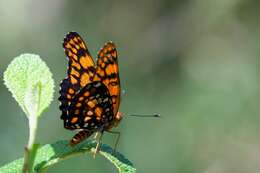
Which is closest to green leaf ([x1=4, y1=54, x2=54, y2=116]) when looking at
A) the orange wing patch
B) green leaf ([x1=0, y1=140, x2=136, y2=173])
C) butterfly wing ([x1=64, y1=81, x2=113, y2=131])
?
green leaf ([x1=0, y1=140, x2=136, y2=173])

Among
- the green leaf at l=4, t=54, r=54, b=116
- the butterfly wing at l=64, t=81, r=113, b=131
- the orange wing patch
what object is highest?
the orange wing patch

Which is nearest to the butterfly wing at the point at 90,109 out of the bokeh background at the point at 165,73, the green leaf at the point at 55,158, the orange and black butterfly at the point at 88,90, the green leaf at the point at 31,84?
the orange and black butterfly at the point at 88,90

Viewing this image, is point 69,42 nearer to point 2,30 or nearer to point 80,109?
point 80,109

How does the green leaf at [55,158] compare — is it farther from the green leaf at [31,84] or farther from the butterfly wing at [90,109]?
the butterfly wing at [90,109]

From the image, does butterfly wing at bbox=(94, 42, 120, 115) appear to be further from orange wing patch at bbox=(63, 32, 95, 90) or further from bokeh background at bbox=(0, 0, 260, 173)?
bokeh background at bbox=(0, 0, 260, 173)

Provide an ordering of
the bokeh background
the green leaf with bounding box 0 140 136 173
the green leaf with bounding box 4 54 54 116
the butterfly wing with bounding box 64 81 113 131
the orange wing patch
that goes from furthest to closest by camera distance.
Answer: the bokeh background < the orange wing patch < the butterfly wing with bounding box 64 81 113 131 < the green leaf with bounding box 0 140 136 173 < the green leaf with bounding box 4 54 54 116

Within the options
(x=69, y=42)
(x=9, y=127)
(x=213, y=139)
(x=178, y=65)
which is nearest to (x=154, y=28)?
(x=178, y=65)
